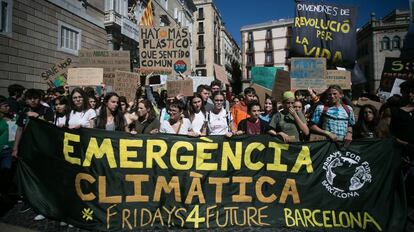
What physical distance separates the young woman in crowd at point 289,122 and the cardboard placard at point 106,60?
178 inches

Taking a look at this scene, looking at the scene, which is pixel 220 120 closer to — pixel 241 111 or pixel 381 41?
pixel 241 111

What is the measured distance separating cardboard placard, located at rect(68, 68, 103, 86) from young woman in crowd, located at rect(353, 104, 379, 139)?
18.7 ft

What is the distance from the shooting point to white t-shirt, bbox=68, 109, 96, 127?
4.20m

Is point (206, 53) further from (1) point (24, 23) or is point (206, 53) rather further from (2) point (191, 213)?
(2) point (191, 213)

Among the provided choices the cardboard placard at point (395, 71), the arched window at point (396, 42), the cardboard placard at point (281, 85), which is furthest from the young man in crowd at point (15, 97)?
the arched window at point (396, 42)

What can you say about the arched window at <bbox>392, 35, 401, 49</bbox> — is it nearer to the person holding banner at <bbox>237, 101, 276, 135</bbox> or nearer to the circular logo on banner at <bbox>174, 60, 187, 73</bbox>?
the circular logo on banner at <bbox>174, 60, 187, 73</bbox>

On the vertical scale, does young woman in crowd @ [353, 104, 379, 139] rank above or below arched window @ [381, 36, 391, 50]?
below

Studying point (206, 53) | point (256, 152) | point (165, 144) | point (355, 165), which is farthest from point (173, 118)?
point (206, 53)

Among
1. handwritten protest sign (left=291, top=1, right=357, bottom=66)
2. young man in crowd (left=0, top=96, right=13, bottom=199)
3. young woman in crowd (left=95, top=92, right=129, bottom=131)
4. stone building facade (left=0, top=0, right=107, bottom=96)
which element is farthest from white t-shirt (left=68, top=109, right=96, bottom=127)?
stone building facade (left=0, top=0, right=107, bottom=96)

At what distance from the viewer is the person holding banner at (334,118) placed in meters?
4.11

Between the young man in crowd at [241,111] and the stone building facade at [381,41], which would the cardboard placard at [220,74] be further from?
the stone building facade at [381,41]

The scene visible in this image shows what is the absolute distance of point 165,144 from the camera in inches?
143

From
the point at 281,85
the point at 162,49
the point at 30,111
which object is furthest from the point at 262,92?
the point at 30,111

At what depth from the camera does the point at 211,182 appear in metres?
3.60
